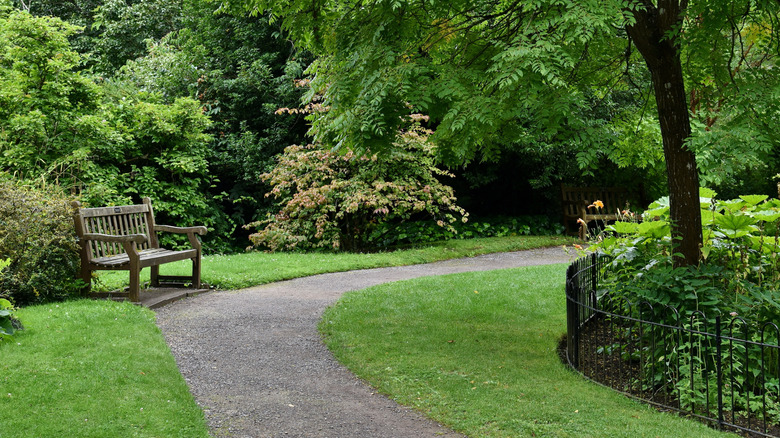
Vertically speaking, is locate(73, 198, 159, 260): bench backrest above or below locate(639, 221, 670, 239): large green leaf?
above

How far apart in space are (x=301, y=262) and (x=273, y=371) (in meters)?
5.86

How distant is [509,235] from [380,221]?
3.35 meters

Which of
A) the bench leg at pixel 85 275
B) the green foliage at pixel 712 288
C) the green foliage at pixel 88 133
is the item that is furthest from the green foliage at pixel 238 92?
the green foliage at pixel 712 288

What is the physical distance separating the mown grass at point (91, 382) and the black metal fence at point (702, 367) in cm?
321

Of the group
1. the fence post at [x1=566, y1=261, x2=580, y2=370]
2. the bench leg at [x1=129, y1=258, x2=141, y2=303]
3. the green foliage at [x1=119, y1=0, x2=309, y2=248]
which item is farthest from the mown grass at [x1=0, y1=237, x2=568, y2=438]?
the green foliage at [x1=119, y1=0, x2=309, y2=248]

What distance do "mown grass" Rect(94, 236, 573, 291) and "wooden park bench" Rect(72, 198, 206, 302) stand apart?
1.47 feet

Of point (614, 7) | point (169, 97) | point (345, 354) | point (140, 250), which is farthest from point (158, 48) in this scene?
point (614, 7)

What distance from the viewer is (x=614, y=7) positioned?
14.5ft

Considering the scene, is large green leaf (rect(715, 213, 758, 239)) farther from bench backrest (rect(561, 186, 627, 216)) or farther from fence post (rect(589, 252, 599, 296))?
bench backrest (rect(561, 186, 627, 216))

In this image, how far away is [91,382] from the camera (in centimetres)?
462

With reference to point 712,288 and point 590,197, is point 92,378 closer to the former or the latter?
point 712,288

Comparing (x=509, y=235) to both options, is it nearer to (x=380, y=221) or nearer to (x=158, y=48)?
(x=380, y=221)

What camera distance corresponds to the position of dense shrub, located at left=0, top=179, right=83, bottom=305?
6.95 m

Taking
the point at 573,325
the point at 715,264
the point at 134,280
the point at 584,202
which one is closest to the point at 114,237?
the point at 134,280
